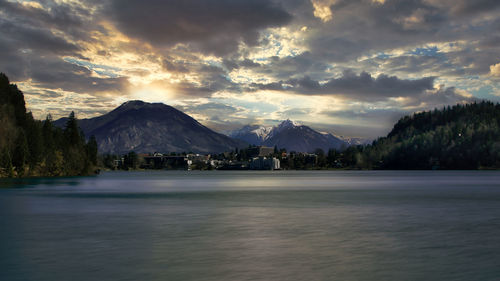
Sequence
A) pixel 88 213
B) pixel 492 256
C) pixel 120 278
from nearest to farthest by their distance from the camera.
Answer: pixel 120 278 < pixel 492 256 < pixel 88 213

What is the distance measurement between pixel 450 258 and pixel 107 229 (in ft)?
87.1

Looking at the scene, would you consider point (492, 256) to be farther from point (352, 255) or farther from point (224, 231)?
point (224, 231)

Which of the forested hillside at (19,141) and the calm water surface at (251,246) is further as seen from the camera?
the forested hillside at (19,141)

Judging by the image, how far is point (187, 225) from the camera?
42.9m

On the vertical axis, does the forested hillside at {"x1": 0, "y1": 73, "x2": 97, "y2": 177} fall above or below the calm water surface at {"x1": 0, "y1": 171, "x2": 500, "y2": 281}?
above

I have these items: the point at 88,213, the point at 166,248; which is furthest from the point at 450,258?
the point at 88,213

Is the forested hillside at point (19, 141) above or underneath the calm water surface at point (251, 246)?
above

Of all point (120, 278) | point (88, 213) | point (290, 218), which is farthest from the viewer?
point (88, 213)

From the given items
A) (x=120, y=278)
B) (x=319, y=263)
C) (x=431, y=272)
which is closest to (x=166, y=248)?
(x=120, y=278)

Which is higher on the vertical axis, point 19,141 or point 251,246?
point 19,141

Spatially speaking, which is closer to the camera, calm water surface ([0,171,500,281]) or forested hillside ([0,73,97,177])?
calm water surface ([0,171,500,281])

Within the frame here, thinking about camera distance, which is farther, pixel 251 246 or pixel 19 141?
pixel 19 141

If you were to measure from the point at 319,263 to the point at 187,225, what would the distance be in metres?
20.2

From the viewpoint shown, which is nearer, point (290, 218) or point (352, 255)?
point (352, 255)
